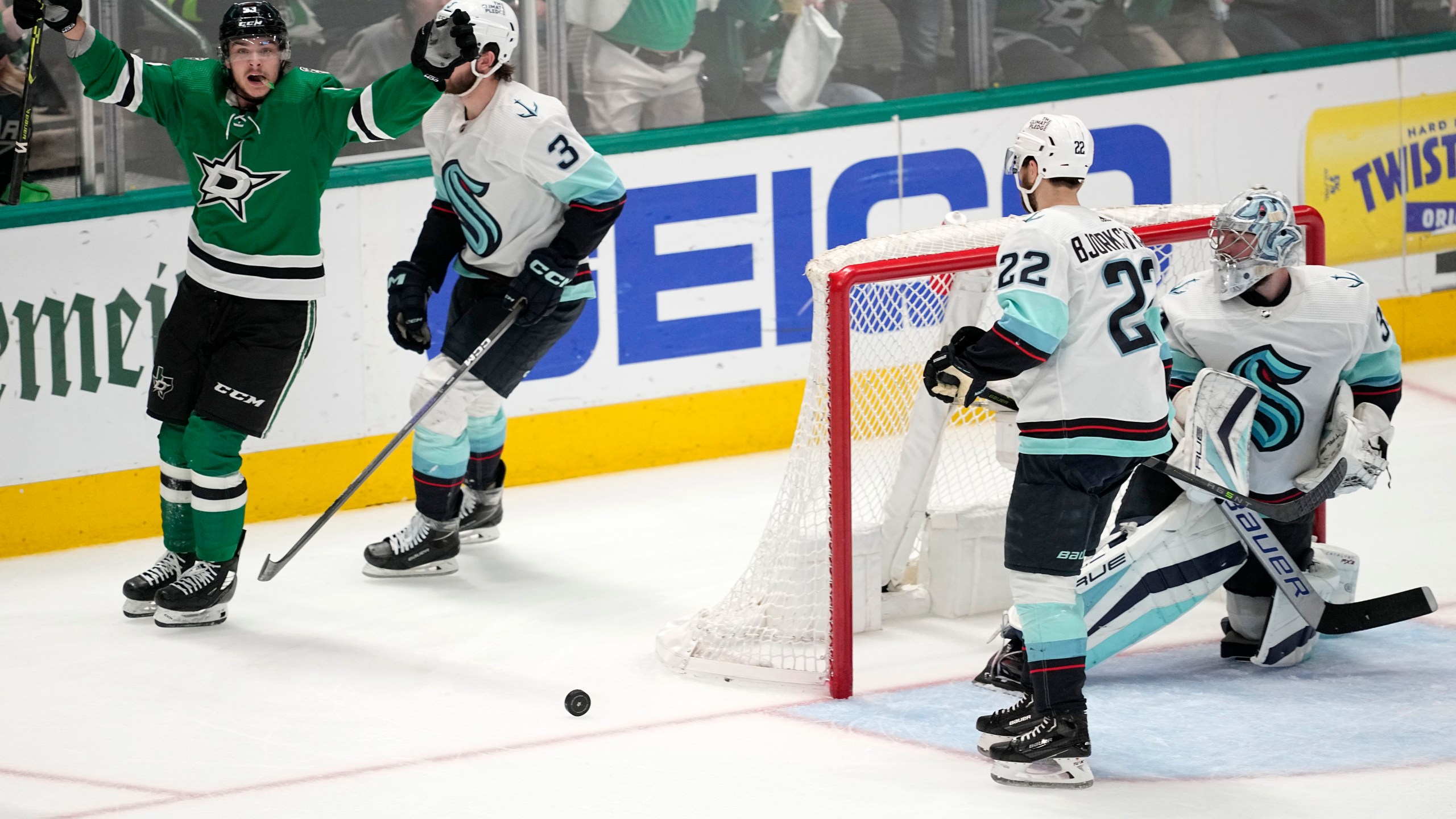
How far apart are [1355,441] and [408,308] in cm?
230

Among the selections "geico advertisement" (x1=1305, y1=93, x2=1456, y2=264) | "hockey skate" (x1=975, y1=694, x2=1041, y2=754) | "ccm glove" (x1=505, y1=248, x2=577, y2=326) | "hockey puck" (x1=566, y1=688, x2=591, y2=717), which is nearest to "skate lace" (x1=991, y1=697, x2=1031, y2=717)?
"hockey skate" (x1=975, y1=694, x2=1041, y2=754)

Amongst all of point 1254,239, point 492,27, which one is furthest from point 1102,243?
point 492,27

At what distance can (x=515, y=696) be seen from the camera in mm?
4371

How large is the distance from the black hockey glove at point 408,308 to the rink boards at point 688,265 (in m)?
0.84

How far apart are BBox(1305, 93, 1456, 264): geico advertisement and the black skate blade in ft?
10.1

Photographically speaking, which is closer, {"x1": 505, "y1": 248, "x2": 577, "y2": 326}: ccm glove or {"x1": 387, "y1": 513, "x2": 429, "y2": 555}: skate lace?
{"x1": 505, "y1": 248, "x2": 577, "y2": 326}: ccm glove

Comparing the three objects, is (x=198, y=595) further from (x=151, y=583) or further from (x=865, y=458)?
(x=865, y=458)

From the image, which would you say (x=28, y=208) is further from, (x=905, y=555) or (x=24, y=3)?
(x=905, y=555)

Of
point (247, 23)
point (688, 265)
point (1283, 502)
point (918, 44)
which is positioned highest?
A: point (918, 44)

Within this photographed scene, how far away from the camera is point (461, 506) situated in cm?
552

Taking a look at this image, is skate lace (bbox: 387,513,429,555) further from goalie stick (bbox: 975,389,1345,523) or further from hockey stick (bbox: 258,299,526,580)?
goalie stick (bbox: 975,389,1345,523)

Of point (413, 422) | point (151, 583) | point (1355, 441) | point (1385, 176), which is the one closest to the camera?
point (1355, 441)

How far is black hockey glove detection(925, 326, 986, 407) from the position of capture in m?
3.65

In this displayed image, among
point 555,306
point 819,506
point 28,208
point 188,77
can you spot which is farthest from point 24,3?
point 819,506
